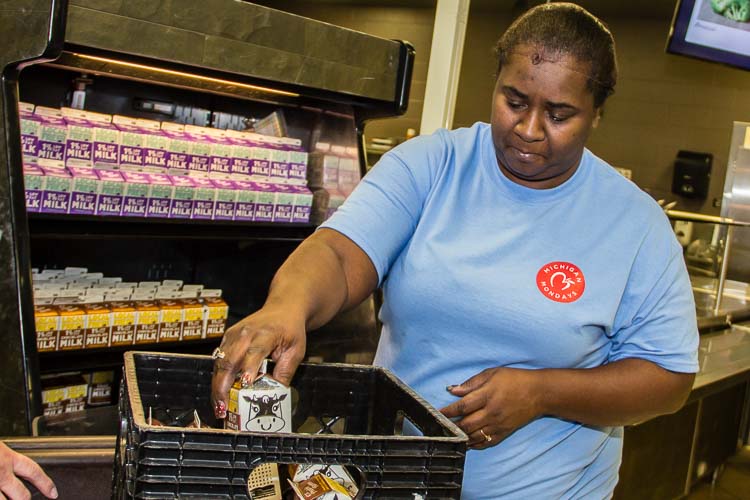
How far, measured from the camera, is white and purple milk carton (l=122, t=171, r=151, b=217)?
2566 millimetres

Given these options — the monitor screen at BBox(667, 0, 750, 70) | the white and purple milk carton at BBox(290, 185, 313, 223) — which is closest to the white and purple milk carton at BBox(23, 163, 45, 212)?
the white and purple milk carton at BBox(290, 185, 313, 223)

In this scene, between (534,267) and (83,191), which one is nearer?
(534,267)

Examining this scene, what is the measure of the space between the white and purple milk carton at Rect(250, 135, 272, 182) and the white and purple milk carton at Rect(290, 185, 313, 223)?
128 mm

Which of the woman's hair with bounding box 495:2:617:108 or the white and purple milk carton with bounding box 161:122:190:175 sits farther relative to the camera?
the white and purple milk carton with bounding box 161:122:190:175

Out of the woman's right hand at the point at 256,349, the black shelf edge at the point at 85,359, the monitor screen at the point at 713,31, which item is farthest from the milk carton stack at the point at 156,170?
the monitor screen at the point at 713,31

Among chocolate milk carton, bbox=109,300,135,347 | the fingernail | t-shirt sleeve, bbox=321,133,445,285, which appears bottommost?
chocolate milk carton, bbox=109,300,135,347

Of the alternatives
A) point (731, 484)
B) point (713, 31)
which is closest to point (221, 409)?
point (731, 484)

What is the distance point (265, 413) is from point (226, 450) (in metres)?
0.14

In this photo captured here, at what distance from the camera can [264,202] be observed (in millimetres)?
2930

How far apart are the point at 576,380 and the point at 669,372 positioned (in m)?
0.19

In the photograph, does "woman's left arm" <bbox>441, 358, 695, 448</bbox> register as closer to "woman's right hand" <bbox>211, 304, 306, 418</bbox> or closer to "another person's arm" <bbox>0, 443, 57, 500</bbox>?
"woman's right hand" <bbox>211, 304, 306, 418</bbox>

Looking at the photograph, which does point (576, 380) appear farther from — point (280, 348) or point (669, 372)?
point (280, 348)

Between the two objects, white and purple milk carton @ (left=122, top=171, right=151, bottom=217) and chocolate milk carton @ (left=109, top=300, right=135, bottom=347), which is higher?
white and purple milk carton @ (left=122, top=171, right=151, bottom=217)

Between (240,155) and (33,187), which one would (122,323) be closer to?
(33,187)
